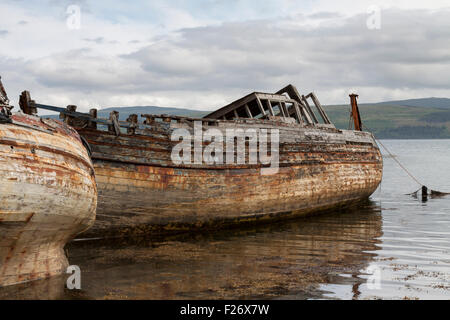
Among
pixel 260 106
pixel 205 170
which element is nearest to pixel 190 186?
pixel 205 170

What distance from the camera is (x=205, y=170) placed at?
12.1 meters

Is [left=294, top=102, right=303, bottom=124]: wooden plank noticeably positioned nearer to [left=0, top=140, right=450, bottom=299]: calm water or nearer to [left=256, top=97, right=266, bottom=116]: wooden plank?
[left=256, top=97, right=266, bottom=116]: wooden plank

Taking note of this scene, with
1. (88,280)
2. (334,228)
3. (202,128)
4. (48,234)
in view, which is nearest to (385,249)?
(334,228)

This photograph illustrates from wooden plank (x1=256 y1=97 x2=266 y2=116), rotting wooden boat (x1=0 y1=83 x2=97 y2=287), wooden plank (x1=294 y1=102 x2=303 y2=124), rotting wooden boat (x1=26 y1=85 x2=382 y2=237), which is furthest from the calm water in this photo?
wooden plank (x1=294 y1=102 x2=303 y2=124)

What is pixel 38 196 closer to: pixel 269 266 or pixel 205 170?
pixel 269 266

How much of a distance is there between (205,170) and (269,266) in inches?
134

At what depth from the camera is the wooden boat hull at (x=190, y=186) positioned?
10922 mm

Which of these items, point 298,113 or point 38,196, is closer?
point 38,196

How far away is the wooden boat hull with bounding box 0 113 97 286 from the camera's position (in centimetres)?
686

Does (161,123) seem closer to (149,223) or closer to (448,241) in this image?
(149,223)

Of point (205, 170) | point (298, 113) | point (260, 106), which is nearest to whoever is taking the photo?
point (205, 170)

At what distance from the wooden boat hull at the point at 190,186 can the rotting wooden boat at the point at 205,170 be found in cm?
2

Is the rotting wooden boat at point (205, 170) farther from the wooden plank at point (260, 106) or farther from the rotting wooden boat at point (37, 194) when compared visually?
the rotting wooden boat at point (37, 194)

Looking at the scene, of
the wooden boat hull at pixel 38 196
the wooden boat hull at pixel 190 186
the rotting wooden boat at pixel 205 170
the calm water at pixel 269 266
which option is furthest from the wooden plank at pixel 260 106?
the wooden boat hull at pixel 38 196
